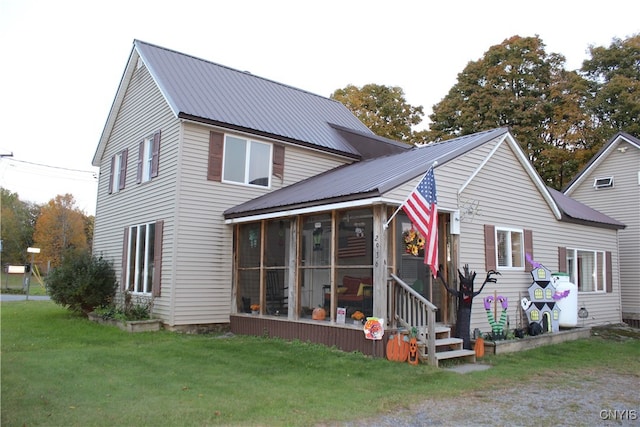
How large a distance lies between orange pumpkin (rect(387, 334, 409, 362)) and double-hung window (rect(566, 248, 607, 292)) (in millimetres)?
8677

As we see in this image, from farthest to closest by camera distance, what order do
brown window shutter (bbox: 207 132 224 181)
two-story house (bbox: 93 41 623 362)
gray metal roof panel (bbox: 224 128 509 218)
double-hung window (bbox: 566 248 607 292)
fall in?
1. double-hung window (bbox: 566 248 607 292)
2. brown window shutter (bbox: 207 132 224 181)
3. two-story house (bbox: 93 41 623 362)
4. gray metal roof panel (bbox: 224 128 509 218)

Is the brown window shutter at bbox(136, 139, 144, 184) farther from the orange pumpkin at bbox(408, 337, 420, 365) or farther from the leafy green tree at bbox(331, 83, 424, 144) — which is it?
the leafy green tree at bbox(331, 83, 424, 144)

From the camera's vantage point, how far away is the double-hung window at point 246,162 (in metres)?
13.2

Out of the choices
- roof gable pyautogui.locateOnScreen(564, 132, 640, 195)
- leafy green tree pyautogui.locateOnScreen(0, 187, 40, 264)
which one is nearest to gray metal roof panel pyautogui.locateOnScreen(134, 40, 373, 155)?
roof gable pyautogui.locateOnScreen(564, 132, 640, 195)

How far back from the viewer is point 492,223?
38.8ft

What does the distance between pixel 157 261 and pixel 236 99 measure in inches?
200

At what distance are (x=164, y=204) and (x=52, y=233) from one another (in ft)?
122

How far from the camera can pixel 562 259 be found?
1405 cm

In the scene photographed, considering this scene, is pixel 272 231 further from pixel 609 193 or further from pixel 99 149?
pixel 609 193

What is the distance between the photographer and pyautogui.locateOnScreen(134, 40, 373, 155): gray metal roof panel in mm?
13328

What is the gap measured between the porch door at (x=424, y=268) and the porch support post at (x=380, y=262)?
1.10 m

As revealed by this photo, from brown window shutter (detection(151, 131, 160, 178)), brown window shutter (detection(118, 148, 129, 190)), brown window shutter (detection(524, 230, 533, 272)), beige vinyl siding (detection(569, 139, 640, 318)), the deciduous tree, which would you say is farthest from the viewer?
the deciduous tree

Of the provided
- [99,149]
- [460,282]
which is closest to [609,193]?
[460,282]

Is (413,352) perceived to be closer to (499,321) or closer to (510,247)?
(499,321)
